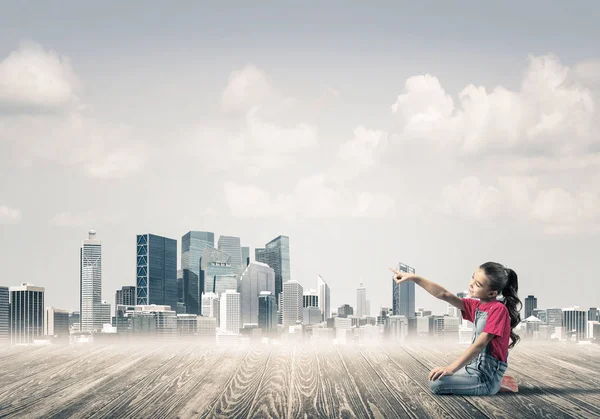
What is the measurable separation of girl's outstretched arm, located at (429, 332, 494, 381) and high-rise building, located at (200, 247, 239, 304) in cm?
4572

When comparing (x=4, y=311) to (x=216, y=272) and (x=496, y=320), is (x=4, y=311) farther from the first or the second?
(x=216, y=272)

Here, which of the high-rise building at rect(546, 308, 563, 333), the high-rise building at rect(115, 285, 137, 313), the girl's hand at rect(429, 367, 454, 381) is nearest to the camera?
the girl's hand at rect(429, 367, 454, 381)

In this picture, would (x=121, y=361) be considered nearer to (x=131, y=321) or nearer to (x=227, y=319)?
(x=131, y=321)

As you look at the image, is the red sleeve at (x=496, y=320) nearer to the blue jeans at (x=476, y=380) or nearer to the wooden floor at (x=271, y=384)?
the blue jeans at (x=476, y=380)

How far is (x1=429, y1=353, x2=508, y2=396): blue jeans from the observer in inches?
150

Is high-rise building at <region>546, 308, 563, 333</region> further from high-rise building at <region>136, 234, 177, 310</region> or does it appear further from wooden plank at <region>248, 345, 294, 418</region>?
high-rise building at <region>136, 234, 177, 310</region>

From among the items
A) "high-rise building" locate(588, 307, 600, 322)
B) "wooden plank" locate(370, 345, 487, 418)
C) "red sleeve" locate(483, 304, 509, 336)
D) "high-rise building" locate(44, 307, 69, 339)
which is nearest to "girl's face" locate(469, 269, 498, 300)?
"red sleeve" locate(483, 304, 509, 336)

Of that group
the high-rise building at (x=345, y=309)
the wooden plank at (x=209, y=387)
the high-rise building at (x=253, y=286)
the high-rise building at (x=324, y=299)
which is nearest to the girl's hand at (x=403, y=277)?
the wooden plank at (x=209, y=387)

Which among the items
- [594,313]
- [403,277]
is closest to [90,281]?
[594,313]

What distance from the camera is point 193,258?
6278 cm

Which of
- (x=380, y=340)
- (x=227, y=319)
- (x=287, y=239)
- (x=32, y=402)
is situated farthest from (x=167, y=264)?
(x=32, y=402)

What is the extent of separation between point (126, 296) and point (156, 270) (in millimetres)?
8653

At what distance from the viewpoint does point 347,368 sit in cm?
Answer: 522

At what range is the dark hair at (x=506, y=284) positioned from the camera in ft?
12.8
